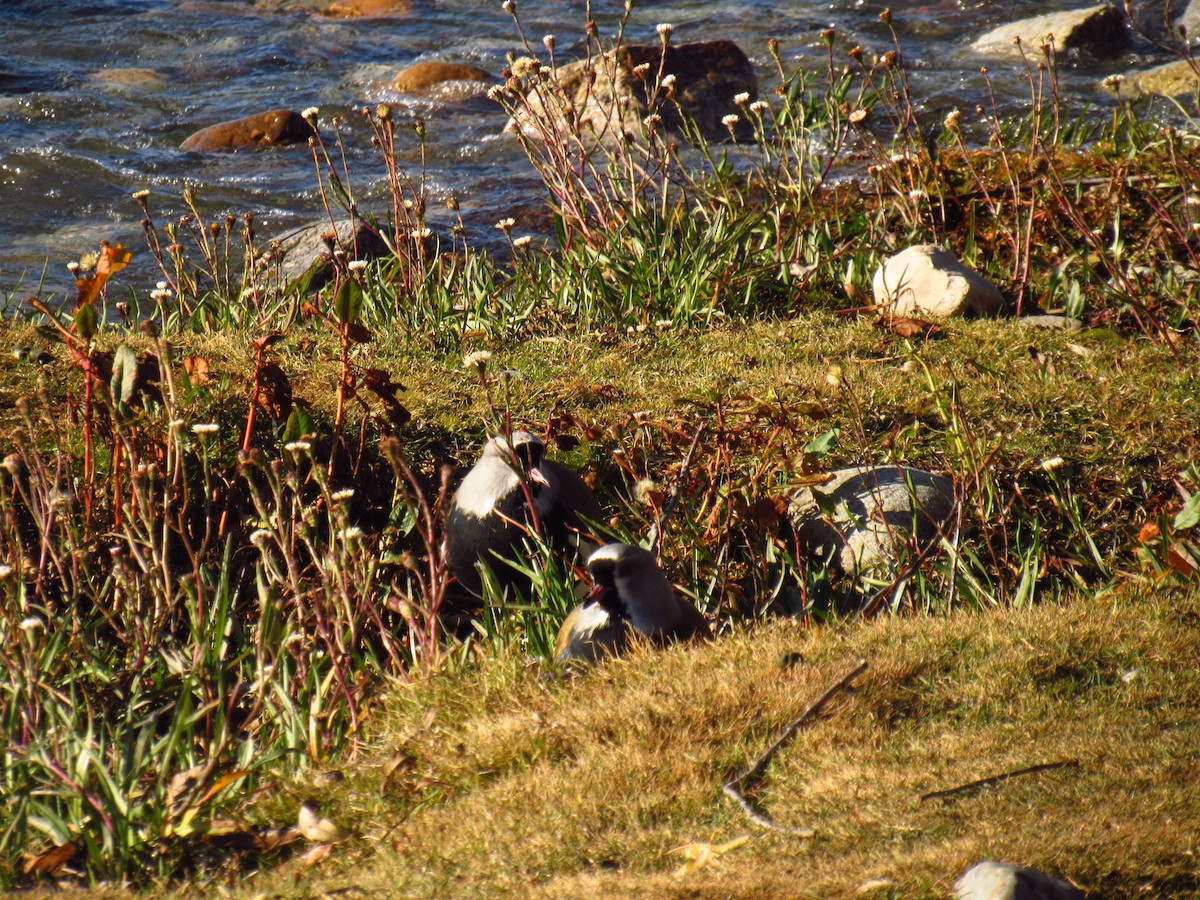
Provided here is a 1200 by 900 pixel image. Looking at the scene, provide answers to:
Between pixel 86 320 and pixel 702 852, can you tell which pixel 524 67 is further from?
pixel 702 852

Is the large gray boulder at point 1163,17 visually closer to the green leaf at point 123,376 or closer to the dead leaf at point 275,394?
the dead leaf at point 275,394

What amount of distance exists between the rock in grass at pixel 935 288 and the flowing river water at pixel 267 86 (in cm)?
346

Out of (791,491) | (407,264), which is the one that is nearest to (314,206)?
(407,264)

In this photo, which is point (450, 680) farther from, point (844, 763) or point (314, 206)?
point (314, 206)

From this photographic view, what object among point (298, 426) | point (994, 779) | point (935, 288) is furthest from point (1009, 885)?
point (935, 288)

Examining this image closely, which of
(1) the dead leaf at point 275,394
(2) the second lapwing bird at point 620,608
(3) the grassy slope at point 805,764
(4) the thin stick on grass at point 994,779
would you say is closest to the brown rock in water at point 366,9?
(1) the dead leaf at point 275,394

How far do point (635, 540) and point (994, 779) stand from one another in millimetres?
1576

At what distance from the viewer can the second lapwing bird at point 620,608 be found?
2963 millimetres

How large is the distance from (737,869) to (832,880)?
0.55 feet

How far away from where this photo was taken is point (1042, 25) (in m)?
12.9

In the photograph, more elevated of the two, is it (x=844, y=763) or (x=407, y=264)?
(x=407, y=264)

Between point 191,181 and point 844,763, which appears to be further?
point 191,181

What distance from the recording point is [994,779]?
2342mm

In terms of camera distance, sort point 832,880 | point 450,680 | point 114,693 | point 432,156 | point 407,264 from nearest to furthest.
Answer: point 832,880 → point 450,680 → point 114,693 → point 407,264 → point 432,156
